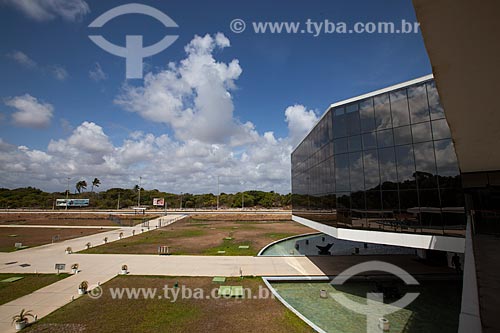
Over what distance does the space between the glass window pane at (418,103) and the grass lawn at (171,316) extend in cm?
1425

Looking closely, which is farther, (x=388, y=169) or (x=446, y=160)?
(x=388, y=169)

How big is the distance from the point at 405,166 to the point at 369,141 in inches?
119

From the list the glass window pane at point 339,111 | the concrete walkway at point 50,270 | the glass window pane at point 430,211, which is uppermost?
the glass window pane at point 339,111

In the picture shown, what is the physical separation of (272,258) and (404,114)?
1810cm

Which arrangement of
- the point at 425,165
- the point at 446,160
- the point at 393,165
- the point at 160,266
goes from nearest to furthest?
the point at 446,160 → the point at 425,165 → the point at 393,165 → the point at 160,266

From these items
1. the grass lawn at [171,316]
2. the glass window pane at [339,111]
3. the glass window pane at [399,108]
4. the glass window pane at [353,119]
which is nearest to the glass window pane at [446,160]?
the glass window pane at [399,108]

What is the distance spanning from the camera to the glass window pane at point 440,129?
1524 cm

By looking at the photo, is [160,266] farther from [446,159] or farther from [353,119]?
[446,159]

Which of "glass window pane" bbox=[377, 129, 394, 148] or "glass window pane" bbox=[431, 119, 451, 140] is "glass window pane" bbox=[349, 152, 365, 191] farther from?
"glass window pane" bbox=[431, 119, 451, 140]

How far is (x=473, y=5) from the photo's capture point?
121 inches

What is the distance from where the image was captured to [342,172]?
20188 millimetres

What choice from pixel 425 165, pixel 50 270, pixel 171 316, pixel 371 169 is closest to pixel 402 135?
pixel 425 165

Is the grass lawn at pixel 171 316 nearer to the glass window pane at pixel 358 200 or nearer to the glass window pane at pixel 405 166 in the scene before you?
the glass window pane at pixel 358 200

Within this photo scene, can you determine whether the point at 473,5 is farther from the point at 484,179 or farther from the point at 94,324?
the point at 484,179
